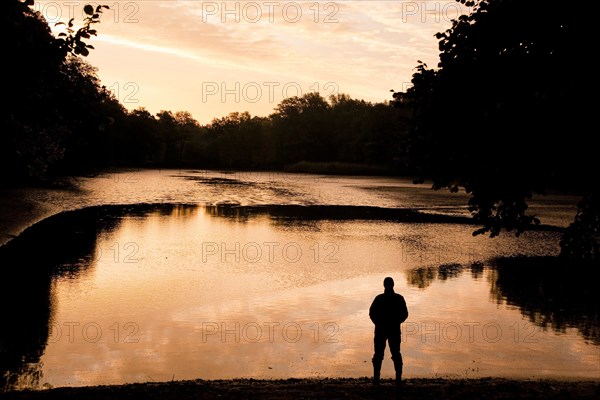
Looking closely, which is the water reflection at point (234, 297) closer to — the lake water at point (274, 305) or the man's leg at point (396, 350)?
the lake water at point (274, 305)

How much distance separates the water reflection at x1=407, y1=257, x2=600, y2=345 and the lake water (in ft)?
0.26

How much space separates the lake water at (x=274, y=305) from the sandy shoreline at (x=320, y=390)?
1451mm

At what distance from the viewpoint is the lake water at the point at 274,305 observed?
43.9 feet

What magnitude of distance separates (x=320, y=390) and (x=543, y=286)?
1470cm

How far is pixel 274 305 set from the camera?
1894cm

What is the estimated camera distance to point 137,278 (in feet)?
74.1

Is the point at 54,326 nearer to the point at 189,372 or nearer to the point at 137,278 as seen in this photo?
the point at 189,372

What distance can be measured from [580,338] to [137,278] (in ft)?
47.8
